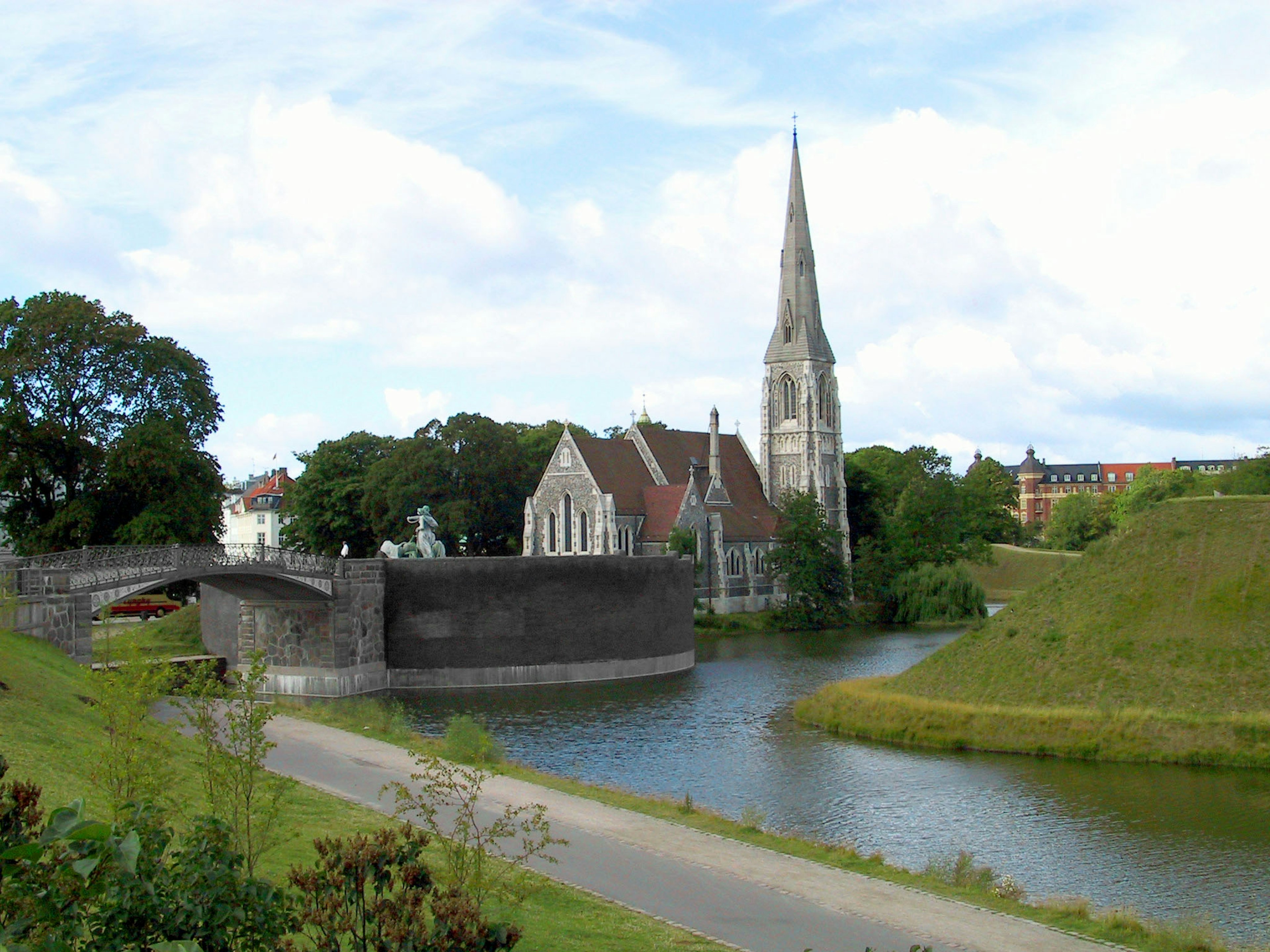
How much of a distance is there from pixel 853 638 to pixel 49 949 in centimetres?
6587

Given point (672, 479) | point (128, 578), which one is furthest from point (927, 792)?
point (672, 479)

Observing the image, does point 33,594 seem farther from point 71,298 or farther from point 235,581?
point 71,298

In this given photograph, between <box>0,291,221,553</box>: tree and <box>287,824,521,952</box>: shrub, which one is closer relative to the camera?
<box>287,824,521,952</box>: shrub

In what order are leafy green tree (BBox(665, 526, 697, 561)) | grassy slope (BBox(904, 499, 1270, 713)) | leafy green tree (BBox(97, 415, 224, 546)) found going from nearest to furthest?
grassy slope (BBox(904, 499, 1270, 713)), leafy green tree (BBox(97, 415, 224, 546)), leafy green tree (BBox(665, 526, 697, 561))

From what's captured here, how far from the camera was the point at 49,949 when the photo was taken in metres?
6.15

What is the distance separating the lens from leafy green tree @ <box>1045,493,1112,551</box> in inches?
5022

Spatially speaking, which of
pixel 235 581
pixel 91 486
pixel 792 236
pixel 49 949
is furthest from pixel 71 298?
pixel 792 236

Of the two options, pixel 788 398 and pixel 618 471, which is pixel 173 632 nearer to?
pixel 618 471

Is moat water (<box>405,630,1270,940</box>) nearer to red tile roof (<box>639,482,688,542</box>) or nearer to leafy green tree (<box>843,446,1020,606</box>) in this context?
red tile roof (<box>639,482,688,542</box>)

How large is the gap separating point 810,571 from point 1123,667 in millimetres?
40941

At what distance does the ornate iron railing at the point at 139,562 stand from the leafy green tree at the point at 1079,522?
94.5 m

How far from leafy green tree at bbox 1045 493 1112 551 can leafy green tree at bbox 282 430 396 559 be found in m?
71.3

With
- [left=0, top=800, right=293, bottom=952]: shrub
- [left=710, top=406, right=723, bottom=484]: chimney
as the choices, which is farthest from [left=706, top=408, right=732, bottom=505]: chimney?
[left=0, top=800, right=293, bottom=952]: shrub

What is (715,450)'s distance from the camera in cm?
8850
